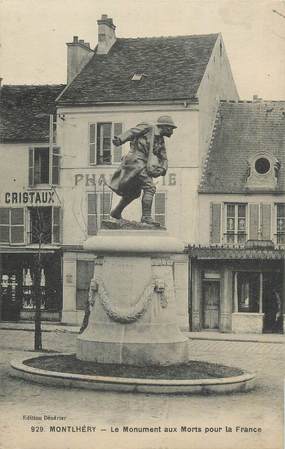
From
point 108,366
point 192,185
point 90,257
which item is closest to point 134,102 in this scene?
point 192,185

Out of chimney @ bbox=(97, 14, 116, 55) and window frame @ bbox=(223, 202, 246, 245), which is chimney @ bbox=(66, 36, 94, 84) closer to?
chimney @ bbox=(97, 14, 116, 55)

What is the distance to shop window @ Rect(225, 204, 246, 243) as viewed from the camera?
2803 cm

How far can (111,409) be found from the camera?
11.1 m

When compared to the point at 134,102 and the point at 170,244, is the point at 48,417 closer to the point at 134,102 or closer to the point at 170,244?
the point at 170,244

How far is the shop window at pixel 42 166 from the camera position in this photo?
29.5 m

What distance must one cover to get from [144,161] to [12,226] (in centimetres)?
1686

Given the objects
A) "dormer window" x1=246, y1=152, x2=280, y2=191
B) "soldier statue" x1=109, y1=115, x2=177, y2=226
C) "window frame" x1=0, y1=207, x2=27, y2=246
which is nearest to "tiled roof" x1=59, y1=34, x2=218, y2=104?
"dormer window" x1=246, y1=152, x2=280, y2=191

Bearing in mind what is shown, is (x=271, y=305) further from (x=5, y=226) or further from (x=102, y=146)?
(x=5, y=226)

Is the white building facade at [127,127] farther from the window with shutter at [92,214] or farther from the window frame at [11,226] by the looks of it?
the window frame at [11,226]

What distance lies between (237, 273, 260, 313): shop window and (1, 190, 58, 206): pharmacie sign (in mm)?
7227

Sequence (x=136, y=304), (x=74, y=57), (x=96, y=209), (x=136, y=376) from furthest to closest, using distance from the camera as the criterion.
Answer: (x=74, y=57)
(x=96, y=209)
(x=136, y=304)
(x=136, y=376)

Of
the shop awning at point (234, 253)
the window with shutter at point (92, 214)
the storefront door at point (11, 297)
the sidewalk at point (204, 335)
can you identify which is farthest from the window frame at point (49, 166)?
the shop awning at point (234, 253)

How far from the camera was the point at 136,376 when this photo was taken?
1236 cm

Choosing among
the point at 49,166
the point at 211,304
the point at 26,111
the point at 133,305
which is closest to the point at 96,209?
the point at 49,166
